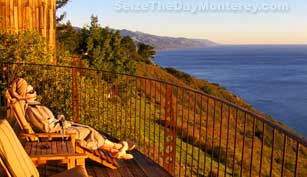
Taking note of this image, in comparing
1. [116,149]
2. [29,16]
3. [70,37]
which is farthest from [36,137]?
[70,37]

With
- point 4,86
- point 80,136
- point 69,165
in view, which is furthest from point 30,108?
point 4,86

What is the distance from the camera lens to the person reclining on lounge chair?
16.2ft

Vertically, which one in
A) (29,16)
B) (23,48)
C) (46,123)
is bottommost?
(46,123)

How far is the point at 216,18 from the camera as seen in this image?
6506 centimetres

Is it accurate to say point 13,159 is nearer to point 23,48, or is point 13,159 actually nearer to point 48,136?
point 48,136

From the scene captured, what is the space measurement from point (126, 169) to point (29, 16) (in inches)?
288

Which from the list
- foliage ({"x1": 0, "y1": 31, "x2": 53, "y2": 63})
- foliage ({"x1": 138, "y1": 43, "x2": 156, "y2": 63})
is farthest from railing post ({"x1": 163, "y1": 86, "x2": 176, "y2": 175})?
foliage ({"x1": 138, "y1": 43, "x2": 156, "y2": 63})

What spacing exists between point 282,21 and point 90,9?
136 feet

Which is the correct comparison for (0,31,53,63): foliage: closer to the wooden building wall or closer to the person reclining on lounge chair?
the wooden building wall

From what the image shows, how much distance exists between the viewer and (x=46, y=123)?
4.94 metres

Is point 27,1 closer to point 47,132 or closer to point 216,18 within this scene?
point 47,132

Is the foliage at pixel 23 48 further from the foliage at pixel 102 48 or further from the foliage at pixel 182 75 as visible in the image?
the foliage at pixel 182 75

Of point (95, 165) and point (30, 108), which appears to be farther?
point (95, 165)

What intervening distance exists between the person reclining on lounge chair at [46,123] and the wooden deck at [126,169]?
20 centimetres
